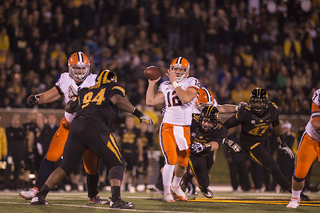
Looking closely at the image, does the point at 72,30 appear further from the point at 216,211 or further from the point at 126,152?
the point at 216,211

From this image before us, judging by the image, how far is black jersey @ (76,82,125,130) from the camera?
5594 mm

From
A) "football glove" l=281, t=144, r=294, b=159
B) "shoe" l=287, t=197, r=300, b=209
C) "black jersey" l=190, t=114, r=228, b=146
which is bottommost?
"shoe" l=287, t=197, r=300, b=209

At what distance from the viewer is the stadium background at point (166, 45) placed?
13344 millimetres

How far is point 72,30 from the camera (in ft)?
47.9

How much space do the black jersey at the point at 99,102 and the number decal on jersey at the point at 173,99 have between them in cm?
138

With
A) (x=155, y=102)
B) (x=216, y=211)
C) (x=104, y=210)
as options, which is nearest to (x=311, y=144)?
(x=216, y=211)

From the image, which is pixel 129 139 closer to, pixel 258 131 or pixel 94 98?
pixel 258 131

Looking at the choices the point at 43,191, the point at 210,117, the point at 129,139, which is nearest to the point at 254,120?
the point at 210,117

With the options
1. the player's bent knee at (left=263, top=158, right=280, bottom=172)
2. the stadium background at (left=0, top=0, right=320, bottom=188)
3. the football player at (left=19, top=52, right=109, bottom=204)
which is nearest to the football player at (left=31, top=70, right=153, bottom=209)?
the football player at (left=19, top=52, right=109, bottom=204)

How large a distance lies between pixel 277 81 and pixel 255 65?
92 cm

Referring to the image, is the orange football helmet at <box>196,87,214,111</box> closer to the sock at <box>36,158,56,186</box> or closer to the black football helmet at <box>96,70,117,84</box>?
the black football helmet at <box>96,70,117,84</box>

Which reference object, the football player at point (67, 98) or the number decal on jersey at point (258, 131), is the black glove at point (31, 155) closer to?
the football player at point (67, 98)

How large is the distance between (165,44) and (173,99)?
8998 mm

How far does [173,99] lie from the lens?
696cm
